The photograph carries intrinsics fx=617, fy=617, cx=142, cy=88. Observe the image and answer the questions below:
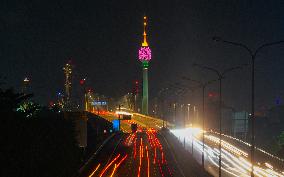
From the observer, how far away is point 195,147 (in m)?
130

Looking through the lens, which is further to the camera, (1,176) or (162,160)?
(162,160)

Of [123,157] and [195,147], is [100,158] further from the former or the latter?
[195,147]

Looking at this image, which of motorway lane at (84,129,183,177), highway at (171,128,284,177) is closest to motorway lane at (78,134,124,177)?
motorway lane at (84,129,183,177)

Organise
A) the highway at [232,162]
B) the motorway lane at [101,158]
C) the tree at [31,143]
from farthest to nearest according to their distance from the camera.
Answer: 1. the highway at [232,162]
2. the motorway lane at [101,158]
3. the tree at [31,143]

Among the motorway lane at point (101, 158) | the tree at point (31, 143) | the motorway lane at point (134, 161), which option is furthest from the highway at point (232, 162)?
the tree at point (31, 143)

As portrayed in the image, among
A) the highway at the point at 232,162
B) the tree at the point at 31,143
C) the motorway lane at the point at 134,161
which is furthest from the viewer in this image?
the highway at the point at 232,162

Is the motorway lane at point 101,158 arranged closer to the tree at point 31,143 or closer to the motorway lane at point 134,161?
the motorway lane at point 134,161

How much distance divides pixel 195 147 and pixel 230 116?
21403mm

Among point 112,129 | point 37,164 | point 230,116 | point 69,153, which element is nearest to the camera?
point 37,164

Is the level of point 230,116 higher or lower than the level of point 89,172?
higher

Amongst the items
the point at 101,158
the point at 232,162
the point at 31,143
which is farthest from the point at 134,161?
the point at 31,143

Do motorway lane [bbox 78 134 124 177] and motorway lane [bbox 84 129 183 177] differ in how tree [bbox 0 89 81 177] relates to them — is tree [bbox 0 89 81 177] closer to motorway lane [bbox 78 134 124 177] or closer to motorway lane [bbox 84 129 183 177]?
motorway lane [bbox 78 134 124 177]

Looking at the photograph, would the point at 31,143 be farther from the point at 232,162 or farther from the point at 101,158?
the point at 232,162

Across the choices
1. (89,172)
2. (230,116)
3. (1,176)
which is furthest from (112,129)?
(1,176)
